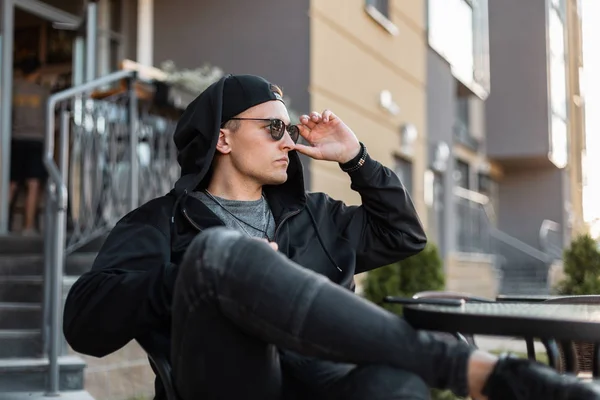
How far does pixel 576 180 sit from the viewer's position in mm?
25469

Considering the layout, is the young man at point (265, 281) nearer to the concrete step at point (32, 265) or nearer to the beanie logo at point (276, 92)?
the beanie logo at point (276, 92)

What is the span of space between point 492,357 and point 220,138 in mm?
1275

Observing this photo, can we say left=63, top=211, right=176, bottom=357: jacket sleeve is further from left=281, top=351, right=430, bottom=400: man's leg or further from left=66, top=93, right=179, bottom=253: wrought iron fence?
left=66, top=93, right=179, bottom=253: wrought iron fence

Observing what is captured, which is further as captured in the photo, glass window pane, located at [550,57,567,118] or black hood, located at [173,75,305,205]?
glass window pane, located at [550,57,567,118]

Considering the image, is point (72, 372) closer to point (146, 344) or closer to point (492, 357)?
point (146, 344)

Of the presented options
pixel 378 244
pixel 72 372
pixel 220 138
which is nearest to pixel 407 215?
pixel 378 244

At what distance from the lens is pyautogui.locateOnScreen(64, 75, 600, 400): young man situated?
1.76 meters

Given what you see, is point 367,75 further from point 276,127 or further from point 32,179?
point 276,127

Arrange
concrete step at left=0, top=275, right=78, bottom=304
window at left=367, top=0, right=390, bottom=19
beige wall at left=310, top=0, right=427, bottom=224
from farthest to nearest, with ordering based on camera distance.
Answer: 1. window at left=367, top=0, right=390, bottom=19
2. beige wall at left=310, top=0, right=427, bottom=224
3. concrete step at left=0, top=275, right=78, bottom=304

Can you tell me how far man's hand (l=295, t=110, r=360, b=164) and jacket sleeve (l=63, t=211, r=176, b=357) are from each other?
66 cm

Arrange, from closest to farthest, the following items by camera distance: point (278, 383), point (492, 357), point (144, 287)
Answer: point (492, 357) → point (278, 383) → point (144, 287)

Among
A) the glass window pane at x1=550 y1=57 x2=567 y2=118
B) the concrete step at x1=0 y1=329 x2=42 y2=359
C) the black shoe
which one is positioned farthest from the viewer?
the glass window pane at x1=550 y1=57 x2=567 y2=118

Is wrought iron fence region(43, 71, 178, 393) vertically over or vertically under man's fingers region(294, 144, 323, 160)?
over

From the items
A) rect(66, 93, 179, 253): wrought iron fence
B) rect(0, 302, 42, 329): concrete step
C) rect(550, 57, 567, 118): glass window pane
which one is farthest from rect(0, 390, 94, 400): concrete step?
rect(550, 57, 567, 118): glass window pane
